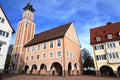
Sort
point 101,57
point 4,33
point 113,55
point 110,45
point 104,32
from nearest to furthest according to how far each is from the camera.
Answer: point 4,33
point 113,55
point 110,45
point 101,57
point 104,32

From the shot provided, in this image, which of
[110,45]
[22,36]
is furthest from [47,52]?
[110,45]

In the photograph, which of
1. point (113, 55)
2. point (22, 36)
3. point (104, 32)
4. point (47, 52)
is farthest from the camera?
point (22, 36)

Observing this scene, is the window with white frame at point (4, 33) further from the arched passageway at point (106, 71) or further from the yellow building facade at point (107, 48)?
the arched passageway at point (106, 71)

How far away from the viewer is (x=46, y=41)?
31844 millimetres

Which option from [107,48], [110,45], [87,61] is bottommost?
[87,61]

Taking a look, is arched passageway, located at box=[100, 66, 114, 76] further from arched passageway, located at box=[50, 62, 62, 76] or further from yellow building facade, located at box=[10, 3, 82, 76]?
arched passageway, located at box=[50, 62, 62, 76]

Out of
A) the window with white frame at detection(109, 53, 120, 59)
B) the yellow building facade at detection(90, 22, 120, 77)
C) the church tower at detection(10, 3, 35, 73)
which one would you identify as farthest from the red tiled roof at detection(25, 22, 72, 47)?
the window with white frame at detection(109, 53, 120, 59)

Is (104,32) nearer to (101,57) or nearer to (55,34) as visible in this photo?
(101,57)

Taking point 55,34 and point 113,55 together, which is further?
point 55,34

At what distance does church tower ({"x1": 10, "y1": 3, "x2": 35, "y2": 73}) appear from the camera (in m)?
35.8

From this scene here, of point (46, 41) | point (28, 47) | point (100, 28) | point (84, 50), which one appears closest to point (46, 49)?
point (46, 41)

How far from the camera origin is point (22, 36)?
38406 millimetres

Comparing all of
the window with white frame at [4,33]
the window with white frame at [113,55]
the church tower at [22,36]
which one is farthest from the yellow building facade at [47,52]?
the window with white frame at [4,33]

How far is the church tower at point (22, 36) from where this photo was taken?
35.8 meters
